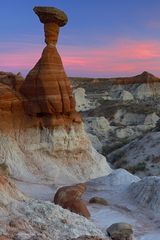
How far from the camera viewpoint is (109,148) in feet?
157

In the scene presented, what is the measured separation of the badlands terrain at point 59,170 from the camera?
46.4 ft

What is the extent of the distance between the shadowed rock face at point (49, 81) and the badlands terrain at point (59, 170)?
50mm

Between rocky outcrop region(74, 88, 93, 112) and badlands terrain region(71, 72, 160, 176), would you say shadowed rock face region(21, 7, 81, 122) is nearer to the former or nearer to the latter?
badlands terrain region(71, 72, 160, 176)

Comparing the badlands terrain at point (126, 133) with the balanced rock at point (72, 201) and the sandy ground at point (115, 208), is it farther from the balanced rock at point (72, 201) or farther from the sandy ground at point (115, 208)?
the balanced rock at point (72, 201)

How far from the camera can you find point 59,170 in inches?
1093

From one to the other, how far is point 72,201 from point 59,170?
1075cm

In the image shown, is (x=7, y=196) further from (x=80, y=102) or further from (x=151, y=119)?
(x=80, y=102)

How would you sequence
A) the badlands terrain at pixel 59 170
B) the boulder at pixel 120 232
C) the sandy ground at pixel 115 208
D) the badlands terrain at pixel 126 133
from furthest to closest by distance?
the badlands terrain at pixel 126 133
the sandy ground at pixel 115 208
the boulder at pixel 120 232
the badlands terrain at pixel 59 170

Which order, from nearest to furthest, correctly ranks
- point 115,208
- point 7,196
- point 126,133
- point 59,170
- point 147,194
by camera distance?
1. point 7,196
2. point 115,208
3. point 147,194
4. point 59,170
5. point 126,133

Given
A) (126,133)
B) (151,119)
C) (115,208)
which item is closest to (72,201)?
(115,208)

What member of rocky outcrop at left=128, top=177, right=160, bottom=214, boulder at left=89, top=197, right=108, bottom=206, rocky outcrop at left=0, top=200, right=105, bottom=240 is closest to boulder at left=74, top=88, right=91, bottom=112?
rocky outcrop at left=128, top=177, right=160, bottom=214

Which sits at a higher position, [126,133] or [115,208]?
[115,208]

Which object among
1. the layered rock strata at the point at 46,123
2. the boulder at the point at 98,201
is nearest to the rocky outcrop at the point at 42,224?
the boulder at the point at 98,201

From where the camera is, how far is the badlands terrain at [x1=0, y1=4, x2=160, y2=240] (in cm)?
1413
